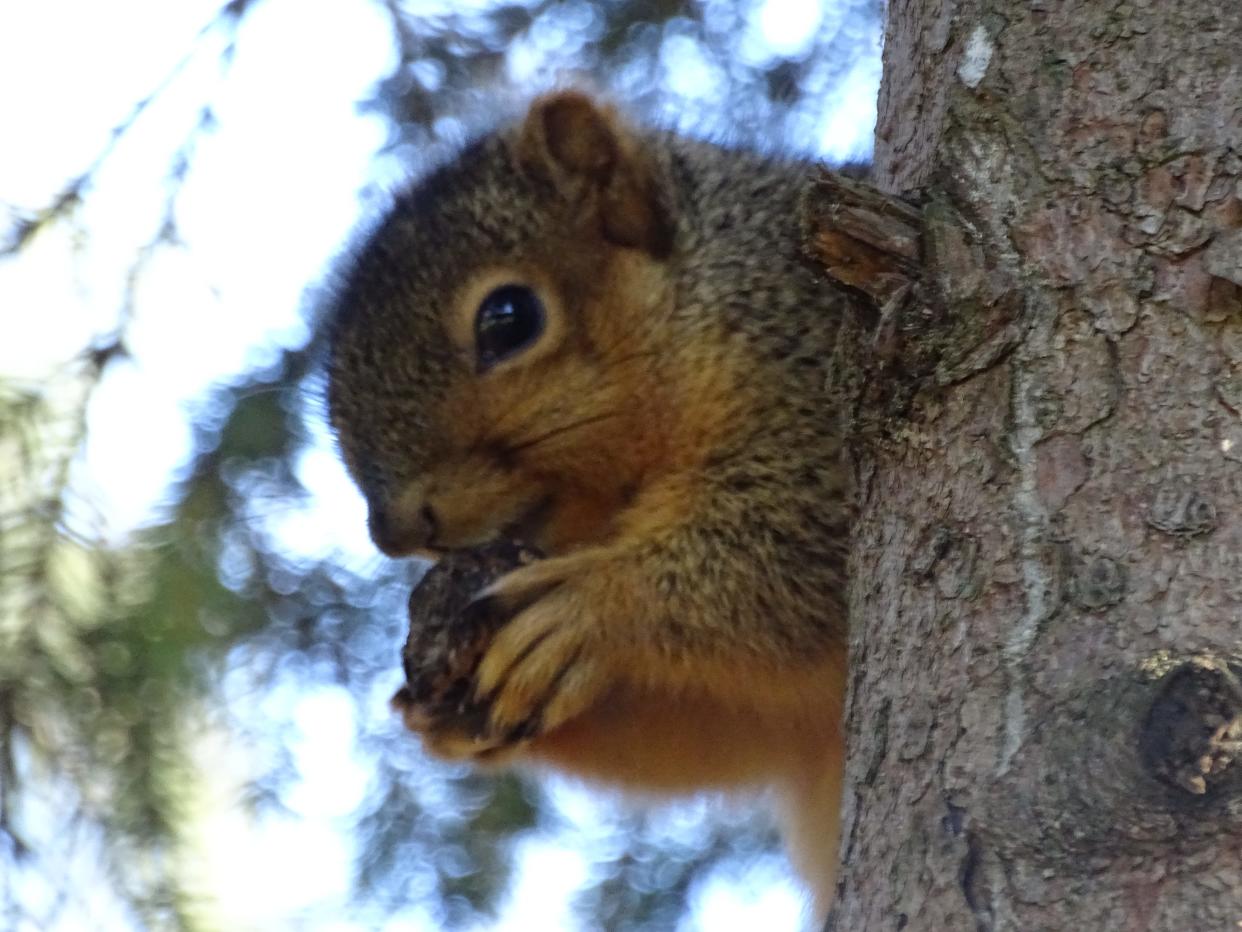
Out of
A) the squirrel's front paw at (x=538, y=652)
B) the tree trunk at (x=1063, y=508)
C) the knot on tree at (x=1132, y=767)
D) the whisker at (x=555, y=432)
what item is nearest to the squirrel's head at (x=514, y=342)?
the whisker at (x=555, y=432)

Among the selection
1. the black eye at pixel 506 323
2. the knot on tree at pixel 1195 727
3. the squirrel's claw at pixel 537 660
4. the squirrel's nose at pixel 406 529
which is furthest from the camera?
the black eye at pixel 506 323

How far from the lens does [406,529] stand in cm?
179

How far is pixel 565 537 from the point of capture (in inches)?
73.4

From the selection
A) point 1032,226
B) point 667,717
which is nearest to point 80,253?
point 667,717

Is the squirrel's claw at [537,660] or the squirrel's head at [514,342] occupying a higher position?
the squirrel's head at [514,342]

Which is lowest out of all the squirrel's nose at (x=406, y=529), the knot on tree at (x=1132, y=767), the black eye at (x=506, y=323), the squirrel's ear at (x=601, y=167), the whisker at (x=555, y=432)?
the knot on tree at (x=1132, y=767)

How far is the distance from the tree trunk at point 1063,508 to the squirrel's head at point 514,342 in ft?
2.01

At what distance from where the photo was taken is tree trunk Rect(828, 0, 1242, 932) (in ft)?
3.07

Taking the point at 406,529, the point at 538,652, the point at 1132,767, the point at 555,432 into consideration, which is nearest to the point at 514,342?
the point at 555,432

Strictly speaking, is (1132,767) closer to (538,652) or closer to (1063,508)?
(1063,508)

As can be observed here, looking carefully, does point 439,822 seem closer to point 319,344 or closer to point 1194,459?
point 319,344

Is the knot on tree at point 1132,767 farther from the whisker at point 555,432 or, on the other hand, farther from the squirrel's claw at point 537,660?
the whisker at point 555,432

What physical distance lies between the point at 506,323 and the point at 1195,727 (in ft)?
3.79

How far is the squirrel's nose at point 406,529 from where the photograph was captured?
1.79 metres
